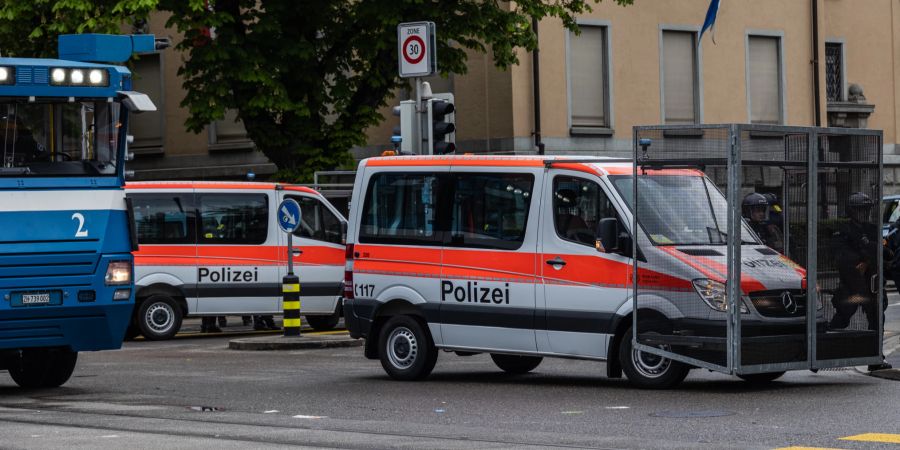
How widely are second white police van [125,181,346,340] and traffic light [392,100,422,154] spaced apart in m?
4.41

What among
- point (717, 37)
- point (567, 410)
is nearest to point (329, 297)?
point (567, 410)

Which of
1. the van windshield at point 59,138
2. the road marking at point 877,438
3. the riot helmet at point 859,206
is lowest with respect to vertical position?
the road marking at point 877,438

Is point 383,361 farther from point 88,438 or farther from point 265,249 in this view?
point 265,249

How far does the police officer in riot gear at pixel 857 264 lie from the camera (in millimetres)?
14133

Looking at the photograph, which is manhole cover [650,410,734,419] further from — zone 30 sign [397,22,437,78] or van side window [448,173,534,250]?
zone 30 sign [397,22,437,78]

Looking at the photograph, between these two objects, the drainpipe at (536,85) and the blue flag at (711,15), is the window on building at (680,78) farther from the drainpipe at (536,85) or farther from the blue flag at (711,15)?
the drainpipe at (536,85)

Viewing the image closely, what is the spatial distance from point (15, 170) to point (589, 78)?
21.8 metres

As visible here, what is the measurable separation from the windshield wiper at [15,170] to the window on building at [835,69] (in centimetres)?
2933

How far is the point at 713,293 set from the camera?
13562 mm

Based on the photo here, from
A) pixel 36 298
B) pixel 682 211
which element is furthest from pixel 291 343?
pixel 682 211

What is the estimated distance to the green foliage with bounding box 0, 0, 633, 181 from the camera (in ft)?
88.1

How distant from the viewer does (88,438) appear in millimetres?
11172

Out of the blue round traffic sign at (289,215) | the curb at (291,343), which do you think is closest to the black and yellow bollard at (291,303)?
the curb at (291,343)

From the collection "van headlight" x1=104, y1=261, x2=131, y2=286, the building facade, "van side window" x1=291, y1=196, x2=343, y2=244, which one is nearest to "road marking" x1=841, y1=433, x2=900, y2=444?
"van headlight" x1=104, y1=261, x2=131, y2=286
